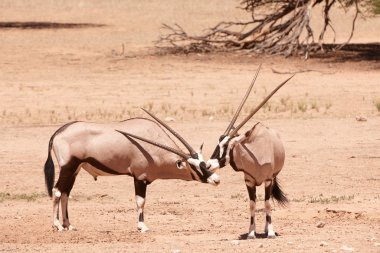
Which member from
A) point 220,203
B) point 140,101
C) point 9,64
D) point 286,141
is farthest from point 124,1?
point 220,203

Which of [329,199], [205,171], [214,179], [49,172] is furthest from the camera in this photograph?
[329,199]

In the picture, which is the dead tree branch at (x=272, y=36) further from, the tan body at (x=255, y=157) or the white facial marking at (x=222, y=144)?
the white facial marking at (x=222, y=144)

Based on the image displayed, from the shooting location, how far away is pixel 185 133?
17953 mm

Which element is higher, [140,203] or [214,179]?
[214,179]

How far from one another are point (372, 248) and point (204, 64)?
59.6ft

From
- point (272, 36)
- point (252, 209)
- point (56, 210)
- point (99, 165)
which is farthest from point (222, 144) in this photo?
point (272, 36)

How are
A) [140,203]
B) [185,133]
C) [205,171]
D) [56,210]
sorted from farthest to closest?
[185,133], [56,210], [140,203], [205,171]

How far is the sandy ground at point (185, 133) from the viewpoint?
1046 cm

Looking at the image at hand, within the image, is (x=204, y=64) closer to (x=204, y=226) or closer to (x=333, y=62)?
(x=333, y=62)

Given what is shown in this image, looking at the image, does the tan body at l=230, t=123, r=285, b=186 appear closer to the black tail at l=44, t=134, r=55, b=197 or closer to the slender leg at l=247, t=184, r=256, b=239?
the slender leg at l=247, t=184, r=256, b=239

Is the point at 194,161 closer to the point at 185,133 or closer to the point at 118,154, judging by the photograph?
the point at 118,154

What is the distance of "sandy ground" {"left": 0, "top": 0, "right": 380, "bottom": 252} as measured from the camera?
1046 cm

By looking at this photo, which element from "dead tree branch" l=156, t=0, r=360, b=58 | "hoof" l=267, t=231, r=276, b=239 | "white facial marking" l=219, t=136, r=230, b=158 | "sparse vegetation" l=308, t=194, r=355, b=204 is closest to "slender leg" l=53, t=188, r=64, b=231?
"white facial marking" l=219, t=136, r=230, b=158

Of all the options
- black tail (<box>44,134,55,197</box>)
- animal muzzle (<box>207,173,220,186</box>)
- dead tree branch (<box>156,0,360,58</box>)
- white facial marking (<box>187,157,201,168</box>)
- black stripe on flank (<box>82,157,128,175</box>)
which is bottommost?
dead tree branch (<box>156,0,360,58</box>)
